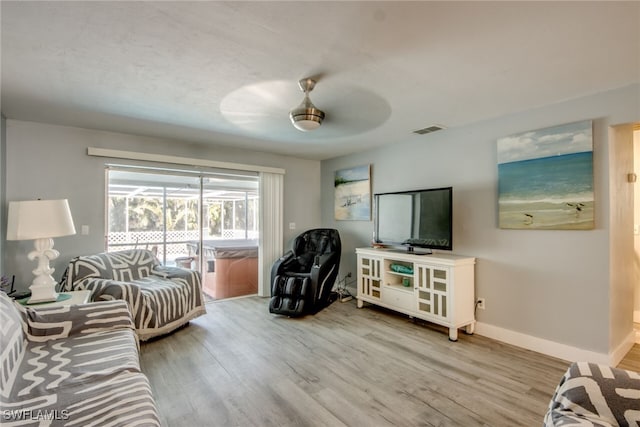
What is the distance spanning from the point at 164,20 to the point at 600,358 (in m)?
3.93

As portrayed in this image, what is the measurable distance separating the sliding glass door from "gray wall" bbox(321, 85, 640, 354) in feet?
8.62

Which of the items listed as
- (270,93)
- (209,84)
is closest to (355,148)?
(270,93)

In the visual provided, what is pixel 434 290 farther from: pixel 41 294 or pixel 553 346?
pixel 41 294

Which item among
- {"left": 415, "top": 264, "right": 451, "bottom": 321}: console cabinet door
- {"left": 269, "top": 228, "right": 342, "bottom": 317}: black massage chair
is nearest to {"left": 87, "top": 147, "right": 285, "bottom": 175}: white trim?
{"left": 269, "top": 228, "right": 342, "bottom": 317}: black massage chair

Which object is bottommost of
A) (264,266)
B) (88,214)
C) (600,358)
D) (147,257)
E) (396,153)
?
(600,358)

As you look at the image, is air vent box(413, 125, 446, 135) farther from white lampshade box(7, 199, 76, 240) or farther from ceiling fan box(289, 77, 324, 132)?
white lampshade box(7, 199, 76, 240)

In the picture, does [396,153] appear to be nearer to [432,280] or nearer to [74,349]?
[432,280]

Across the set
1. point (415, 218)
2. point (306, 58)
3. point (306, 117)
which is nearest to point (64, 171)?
point (306, 117)

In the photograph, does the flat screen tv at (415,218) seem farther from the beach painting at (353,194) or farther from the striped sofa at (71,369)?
the striped sofa at (71,369)

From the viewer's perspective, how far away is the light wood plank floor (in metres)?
1.86

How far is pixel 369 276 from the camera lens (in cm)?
396

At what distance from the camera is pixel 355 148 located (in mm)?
4445

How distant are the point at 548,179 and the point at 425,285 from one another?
1542 mm

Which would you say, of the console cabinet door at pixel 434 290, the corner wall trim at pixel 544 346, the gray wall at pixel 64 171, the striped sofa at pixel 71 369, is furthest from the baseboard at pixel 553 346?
the gray wall at pixel 64 171
